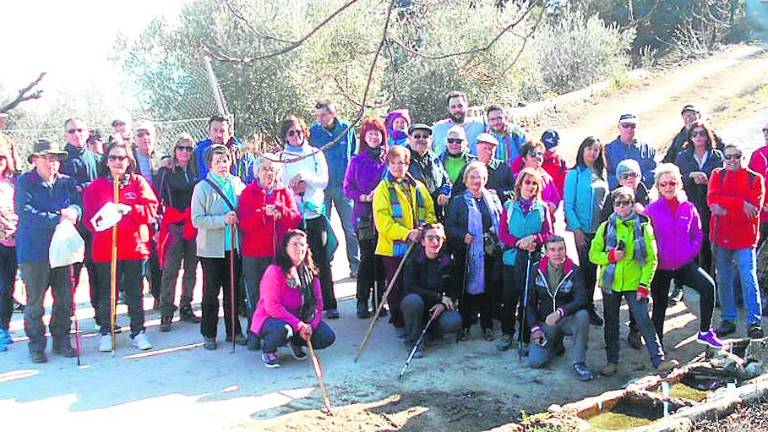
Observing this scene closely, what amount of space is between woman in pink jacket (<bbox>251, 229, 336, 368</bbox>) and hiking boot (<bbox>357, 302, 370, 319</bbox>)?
3.31ft

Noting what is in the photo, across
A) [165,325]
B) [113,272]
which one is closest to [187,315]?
[165,325]

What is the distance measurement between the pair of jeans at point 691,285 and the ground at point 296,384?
337 millimetres

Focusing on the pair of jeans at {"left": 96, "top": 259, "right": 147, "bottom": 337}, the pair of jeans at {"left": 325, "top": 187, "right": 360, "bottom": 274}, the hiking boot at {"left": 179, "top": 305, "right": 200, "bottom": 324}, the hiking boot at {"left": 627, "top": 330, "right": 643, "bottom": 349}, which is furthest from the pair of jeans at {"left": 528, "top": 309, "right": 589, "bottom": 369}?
the pair of jeans at {"left": 96, "top": 259, "right": 147, "bottom": 337}

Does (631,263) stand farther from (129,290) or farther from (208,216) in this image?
(129,290)

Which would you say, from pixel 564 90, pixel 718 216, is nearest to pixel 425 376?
pixel 718 216

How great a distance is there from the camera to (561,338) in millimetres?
6715

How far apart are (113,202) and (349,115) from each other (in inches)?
383

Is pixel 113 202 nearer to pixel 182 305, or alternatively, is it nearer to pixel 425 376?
pixel 182 305

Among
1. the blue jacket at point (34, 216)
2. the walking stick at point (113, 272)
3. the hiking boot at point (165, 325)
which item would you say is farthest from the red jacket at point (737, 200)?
the blue jacket at point (34, 216)

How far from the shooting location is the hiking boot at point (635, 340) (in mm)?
7020

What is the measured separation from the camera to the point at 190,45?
15914mm

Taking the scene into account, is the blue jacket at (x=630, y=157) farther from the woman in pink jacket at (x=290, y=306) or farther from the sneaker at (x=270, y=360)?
the sneaker at (x=270, y=360)

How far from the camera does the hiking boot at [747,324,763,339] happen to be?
272 inches

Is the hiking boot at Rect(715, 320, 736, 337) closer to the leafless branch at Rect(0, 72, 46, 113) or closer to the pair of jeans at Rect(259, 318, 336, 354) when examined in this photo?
the pair of jeans at Rect(259, 318, 336, 354)
